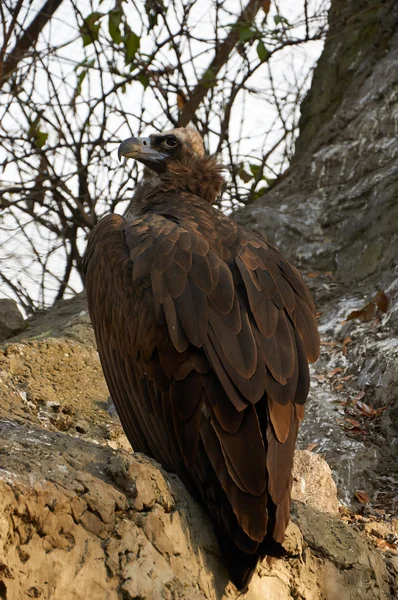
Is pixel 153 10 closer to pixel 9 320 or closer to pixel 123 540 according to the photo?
pixel 9 320

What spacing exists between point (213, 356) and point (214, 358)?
11mm

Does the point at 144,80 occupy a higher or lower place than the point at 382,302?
higher

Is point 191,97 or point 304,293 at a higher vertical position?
point 191,97

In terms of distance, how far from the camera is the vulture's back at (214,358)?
3.36 meters

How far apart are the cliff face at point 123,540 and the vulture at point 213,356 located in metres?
0.18

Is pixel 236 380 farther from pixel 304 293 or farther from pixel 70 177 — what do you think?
pixel 70 177

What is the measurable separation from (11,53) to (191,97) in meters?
1.91

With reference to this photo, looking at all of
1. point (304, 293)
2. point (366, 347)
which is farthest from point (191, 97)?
point (304, 293)

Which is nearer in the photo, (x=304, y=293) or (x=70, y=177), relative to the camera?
(x=304, y=293)

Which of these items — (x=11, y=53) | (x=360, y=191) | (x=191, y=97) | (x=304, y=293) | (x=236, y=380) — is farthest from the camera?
(x=191, y=97)

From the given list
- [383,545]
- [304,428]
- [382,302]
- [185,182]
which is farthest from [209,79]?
[383,545]

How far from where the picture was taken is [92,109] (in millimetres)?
9336

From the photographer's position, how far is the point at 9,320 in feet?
25.1

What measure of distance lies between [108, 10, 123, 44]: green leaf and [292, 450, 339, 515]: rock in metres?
4.71
